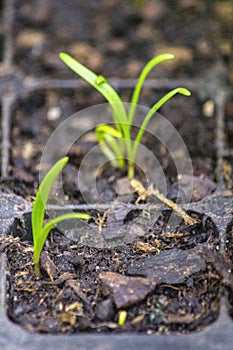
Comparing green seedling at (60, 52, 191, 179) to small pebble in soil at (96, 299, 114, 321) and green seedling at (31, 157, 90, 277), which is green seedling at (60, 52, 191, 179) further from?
small pebble in soil at (96, 299, 114, 321)

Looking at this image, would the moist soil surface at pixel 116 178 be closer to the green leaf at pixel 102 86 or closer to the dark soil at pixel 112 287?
the dark soil at pixel 112 287

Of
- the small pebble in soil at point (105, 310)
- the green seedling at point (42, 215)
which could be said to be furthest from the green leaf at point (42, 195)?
the small pebble in soil at point (105, 310)

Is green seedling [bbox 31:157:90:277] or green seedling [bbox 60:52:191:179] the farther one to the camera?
green seedling [bbox 60:52:191:179]

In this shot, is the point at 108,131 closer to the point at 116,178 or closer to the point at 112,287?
the point at 116,178

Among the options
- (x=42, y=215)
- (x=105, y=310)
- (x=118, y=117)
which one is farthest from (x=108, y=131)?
(x=105, y=310)

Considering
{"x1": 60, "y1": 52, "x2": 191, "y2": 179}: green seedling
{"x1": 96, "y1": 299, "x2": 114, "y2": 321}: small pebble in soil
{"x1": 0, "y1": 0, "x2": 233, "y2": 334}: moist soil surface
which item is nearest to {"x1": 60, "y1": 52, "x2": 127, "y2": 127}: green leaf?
{"x1": 60, "y1": 52, "x2": 191, "y2": 179}: green seedling

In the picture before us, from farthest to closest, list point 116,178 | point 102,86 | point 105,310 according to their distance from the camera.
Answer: point 116,178, point 102,86, point 105,310

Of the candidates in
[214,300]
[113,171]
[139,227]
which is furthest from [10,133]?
[214,300]
